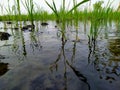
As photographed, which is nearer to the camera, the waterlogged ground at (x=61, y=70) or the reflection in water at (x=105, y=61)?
the waterlogged ground at (x=61, y=70)

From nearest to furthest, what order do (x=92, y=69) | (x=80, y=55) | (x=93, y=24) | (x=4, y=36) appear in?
1. (x=92, y=69)
2. (x=80, y=55)
3. (x=93, y=24)
4. (x=4, y=36)

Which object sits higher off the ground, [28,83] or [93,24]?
[93,24]

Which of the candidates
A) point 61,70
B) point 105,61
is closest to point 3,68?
point 61,70

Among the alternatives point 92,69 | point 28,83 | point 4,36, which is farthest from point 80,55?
point 4,36

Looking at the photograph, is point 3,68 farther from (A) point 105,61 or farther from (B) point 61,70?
(A) point 105,61

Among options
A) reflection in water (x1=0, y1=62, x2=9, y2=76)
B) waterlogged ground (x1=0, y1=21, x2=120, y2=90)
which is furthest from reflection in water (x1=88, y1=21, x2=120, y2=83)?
reflection in water (x1=0, y1=62, x2=9, y2=76)

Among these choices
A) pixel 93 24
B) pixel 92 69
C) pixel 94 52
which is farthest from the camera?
pixel 93 24

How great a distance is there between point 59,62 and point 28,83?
1.72 ft

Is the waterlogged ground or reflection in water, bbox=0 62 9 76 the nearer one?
the waterlogged ground

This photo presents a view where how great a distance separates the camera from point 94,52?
6.99 feet

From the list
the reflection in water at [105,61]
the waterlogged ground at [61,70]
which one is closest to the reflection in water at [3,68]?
the waterlogged ground at [61,70]

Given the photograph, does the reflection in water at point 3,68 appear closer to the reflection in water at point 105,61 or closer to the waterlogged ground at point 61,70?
the waterlogged ground at point 61,70

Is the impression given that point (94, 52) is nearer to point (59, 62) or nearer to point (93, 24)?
point (59, 62)

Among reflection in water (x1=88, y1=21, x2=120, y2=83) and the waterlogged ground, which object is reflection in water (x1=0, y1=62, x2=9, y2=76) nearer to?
the waterlogged ground
